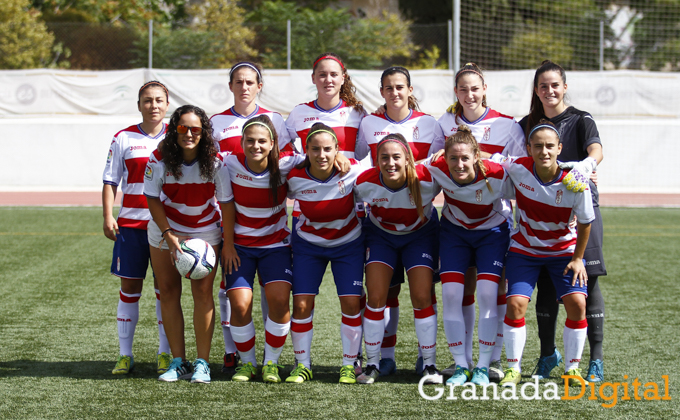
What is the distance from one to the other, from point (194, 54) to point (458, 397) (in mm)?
12625

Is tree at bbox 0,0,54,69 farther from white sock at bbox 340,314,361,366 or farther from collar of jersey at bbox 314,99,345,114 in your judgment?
white sock at bbox 340,314,361,366

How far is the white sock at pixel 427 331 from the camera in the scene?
142 inches

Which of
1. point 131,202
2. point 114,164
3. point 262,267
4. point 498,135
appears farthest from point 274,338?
point 498,135

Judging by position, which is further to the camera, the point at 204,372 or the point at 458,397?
the point at 204,372

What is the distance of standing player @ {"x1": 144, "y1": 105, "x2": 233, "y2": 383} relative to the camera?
3512 mm

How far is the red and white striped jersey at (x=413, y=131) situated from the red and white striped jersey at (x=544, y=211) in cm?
50

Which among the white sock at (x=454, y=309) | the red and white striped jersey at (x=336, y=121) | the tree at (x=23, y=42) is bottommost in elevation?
the white sock at (x=454, y=309)

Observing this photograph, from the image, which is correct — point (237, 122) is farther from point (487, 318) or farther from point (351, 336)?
point (487, 318)

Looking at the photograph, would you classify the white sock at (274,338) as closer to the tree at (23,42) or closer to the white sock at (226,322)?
the white sock at (226,322)

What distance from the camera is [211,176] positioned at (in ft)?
11.7

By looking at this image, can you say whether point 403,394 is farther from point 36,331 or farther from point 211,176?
point 36,331

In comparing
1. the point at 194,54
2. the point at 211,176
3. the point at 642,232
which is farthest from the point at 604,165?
the point at 211,176

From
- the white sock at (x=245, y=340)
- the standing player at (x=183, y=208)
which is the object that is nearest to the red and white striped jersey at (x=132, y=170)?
the standing player at (x=183, y=208)

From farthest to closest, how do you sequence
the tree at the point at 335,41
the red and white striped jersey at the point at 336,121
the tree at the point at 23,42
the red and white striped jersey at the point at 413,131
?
the tree at the point at 23,42 → the tree at the point at 335,41 → the red and white striped jersey at the point at 336,121 → the red and white striped jersey at the point at 413,131
